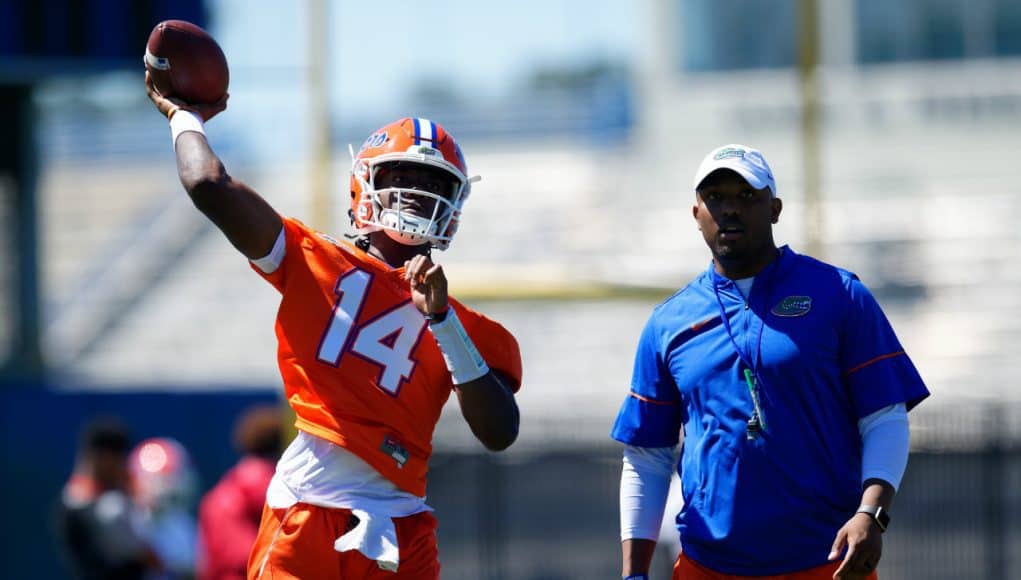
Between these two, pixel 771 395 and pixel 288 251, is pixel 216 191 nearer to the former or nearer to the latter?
pixel 288 251

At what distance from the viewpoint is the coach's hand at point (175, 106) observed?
403 centimetres

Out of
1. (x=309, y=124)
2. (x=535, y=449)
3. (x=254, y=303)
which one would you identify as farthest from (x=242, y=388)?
(x=254, y=303)

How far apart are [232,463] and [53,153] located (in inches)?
680

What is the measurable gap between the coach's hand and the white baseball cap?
4.21ft

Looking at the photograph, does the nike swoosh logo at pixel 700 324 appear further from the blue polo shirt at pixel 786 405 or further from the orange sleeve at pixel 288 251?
the orange sleeve at pixel 288 251

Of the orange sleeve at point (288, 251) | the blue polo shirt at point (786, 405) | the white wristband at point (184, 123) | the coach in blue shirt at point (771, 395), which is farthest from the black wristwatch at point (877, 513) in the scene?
the white wristband at point (184, 123)

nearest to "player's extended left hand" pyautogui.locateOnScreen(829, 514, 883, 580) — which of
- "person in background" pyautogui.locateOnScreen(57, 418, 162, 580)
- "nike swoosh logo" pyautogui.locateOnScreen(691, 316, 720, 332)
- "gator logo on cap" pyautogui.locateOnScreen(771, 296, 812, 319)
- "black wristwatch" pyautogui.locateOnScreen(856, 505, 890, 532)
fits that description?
"black wristwatch" pyautogui.locateOnScreen(856, 505, 890, 532)

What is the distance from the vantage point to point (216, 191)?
3.79 m

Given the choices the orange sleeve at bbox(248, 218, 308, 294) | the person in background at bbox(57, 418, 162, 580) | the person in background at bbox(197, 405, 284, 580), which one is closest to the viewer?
the orange sleeve at bbox(248, 218, 308, 294)

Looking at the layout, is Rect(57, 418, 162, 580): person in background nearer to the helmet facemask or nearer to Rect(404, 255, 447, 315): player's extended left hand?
the helmet facemask

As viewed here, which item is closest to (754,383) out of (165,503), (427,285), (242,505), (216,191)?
(427,285)

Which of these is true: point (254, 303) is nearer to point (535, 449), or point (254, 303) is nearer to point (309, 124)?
point (535, 449)

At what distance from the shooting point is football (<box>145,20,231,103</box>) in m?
4.01

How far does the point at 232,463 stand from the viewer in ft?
38.6
